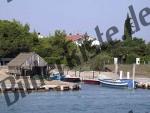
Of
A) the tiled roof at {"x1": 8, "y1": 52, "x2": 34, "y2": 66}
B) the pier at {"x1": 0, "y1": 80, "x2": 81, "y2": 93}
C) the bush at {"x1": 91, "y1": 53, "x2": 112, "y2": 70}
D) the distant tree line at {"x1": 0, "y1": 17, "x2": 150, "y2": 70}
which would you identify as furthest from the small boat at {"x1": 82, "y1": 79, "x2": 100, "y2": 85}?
the pier at {"x1": 0, "y1": 80, "x2": 81, "y2": 93}

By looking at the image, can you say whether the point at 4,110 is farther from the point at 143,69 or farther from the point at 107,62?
the point at 107,62

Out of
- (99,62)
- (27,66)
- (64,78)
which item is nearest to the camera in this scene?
(27,66)

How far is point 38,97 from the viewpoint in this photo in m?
65.1

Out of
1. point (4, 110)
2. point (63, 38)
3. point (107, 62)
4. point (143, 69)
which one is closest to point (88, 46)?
point (63, 38)

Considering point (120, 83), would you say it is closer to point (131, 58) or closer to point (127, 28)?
point (131, 58)

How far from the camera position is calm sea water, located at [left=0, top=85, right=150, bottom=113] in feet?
174

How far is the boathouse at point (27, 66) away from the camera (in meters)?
88.0

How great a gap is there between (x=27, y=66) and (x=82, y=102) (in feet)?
98.3

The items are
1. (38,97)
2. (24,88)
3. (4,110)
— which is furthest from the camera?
(24,88)

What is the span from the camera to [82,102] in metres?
59.8

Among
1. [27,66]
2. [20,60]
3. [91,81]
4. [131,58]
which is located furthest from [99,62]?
[27,66]

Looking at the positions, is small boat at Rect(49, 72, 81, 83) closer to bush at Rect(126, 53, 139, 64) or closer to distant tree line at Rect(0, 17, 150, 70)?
distant tree line at Rect(0, 17, 150, 70)

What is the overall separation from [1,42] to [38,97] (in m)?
37.7

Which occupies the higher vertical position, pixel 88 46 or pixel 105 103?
pixel 88 46
